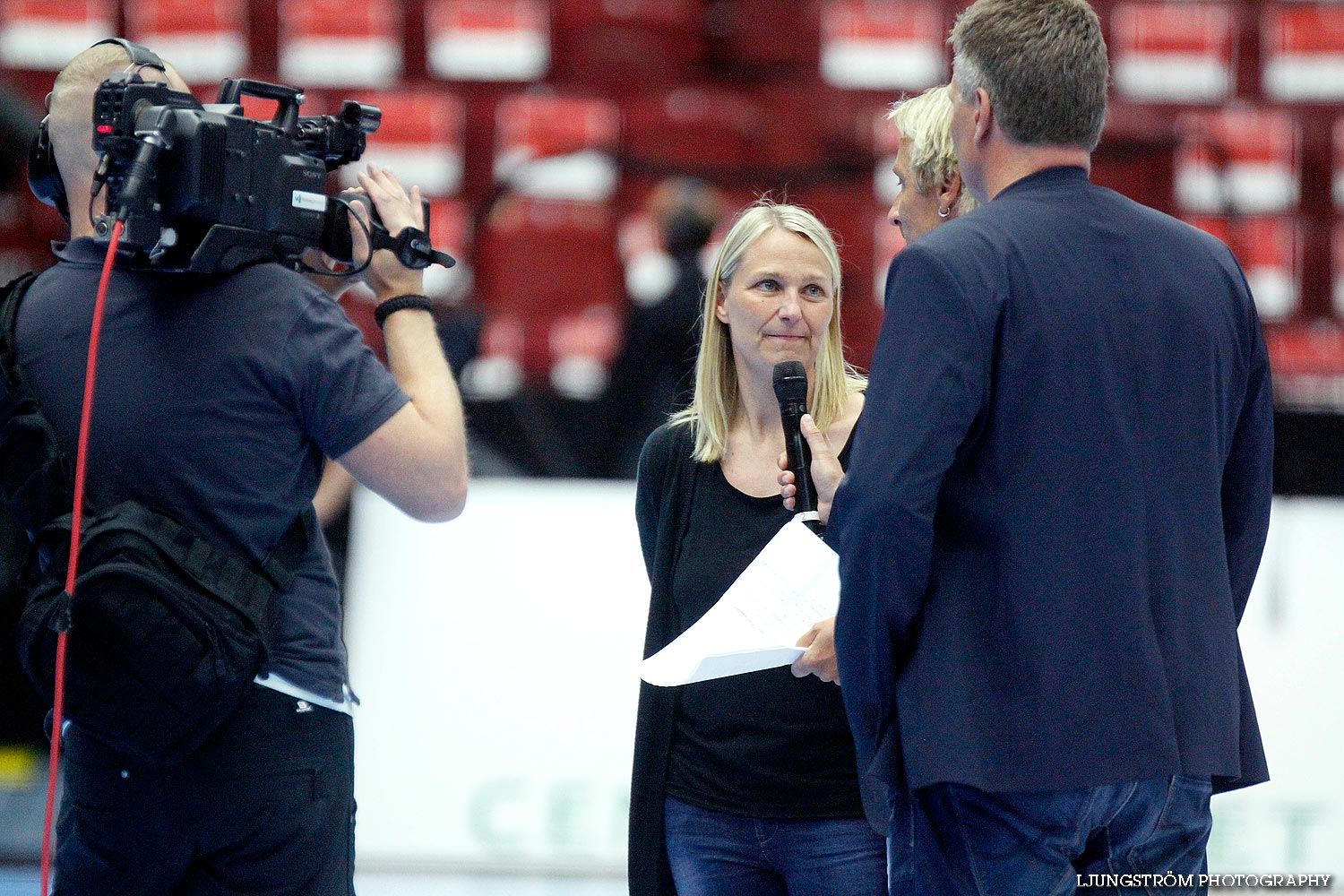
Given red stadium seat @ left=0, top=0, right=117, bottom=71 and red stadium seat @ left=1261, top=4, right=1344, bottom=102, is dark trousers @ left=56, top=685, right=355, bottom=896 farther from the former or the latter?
red stadium seat @ left=1261, top=4, right=1344, bottom=102

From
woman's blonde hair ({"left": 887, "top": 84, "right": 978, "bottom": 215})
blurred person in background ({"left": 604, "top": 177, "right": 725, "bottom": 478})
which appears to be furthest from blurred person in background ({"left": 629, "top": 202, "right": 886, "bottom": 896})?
blurred person in background ({"left": 604, "top": 177, "right": 725, "bottom": 478})

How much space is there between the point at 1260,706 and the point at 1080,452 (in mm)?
2374

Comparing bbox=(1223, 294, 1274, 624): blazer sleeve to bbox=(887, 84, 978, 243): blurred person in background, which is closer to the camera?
bbox=(1223, 294, 1274, 624): blazer sleeve

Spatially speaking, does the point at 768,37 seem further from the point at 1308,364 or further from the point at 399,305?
the point at 399,305

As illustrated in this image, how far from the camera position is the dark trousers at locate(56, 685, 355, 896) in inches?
56.6

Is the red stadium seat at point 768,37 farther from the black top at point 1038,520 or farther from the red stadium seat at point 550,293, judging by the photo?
the black top at point 1038,520

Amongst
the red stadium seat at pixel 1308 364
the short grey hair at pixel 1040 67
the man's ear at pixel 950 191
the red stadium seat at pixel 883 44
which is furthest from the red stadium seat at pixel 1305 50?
the short grey hair at pixel 1040 67

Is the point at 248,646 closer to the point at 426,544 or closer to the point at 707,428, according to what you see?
the point at 707,428

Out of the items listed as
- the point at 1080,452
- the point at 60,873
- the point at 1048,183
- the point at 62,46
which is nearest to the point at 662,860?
the point at 60,873

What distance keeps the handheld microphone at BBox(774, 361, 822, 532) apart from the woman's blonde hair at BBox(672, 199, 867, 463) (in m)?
0.17

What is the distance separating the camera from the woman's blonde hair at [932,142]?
174 centimetres

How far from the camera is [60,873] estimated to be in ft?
4.90

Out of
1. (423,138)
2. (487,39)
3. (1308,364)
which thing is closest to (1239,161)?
(1308,364)

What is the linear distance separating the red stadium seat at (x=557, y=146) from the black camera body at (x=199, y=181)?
1869 mm
